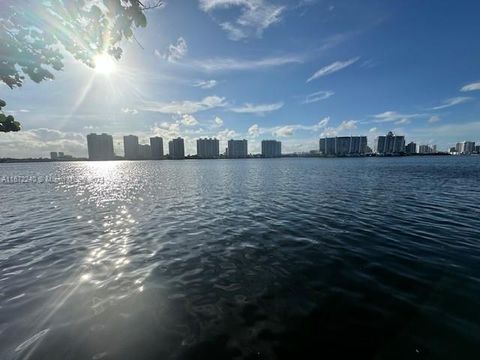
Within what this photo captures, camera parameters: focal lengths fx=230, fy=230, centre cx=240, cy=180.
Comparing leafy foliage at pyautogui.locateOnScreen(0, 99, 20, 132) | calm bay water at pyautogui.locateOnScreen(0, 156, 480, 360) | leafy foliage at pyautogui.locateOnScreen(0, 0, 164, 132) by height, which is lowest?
calm bay water at pyautogui.locateOnScreen(0, 156, 480, 360)

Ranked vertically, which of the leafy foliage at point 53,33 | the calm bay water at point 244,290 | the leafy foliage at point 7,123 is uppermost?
the leafy foliage at point 53,33

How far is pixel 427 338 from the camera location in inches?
270

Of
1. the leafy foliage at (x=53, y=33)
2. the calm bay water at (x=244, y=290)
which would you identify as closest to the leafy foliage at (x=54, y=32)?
the leafy foliage at (x=53, y=33)

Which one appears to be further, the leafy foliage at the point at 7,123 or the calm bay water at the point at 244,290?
the calm bay water at the point at 244,290

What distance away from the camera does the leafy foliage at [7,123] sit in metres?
6.34

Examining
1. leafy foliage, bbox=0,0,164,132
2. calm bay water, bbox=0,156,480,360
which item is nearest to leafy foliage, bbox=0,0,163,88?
leafy foliage, bbox=0,0,164,132

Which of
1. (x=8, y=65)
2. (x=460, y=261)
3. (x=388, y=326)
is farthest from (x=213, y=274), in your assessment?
(x=460, y=261)

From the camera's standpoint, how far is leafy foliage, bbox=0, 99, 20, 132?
6341 mm

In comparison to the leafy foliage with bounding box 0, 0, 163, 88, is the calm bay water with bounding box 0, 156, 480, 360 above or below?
below

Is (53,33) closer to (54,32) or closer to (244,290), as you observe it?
(54,32)

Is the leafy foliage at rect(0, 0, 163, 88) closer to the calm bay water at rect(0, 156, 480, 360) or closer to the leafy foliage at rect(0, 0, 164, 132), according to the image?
the leafy foliage at rect(0, 0, 164, 132)

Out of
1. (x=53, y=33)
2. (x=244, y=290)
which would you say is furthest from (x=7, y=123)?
(x=244, y=290)

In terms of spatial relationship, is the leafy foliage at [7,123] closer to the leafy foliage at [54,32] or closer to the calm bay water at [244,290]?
the leafy foliage at [54,32]

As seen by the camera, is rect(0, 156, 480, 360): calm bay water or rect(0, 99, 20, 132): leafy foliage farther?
rect(0, 156, 480, 360): calm bay water
